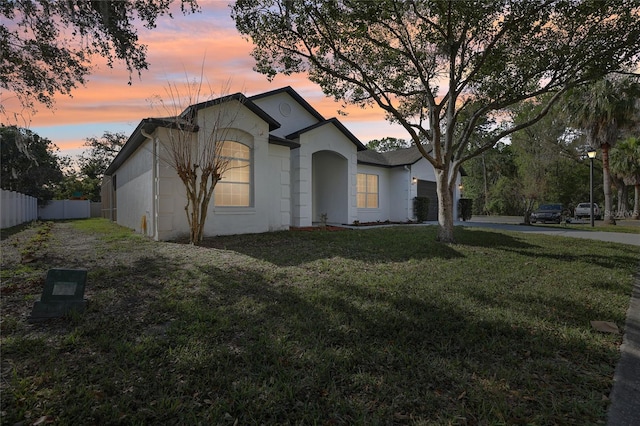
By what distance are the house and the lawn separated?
4.30m

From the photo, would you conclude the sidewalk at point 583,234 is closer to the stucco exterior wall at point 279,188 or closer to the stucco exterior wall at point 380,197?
the stucco exterior wall at point 380,197

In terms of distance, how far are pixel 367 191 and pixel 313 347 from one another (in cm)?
1558

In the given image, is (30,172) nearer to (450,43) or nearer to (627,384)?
(450,43)

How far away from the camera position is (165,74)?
9016mm

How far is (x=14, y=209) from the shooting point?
16297mm

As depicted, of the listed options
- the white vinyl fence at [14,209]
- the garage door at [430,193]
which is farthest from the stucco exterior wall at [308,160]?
the white vinyl fence at [14,209]

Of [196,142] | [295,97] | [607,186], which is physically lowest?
[607,186]

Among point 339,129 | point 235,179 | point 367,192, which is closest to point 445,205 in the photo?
point 339,129

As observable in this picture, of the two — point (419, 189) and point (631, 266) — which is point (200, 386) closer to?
point (631, 266)

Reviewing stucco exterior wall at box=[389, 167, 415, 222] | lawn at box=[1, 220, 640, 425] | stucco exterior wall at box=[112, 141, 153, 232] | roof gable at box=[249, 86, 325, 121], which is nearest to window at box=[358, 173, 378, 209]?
stucco exterior wall at box=[389, 167, 415, 222]

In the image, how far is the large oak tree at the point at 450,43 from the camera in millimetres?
7699

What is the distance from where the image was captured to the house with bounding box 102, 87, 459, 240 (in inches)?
396

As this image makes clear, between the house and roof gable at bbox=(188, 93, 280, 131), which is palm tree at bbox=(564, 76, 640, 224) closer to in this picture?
the house

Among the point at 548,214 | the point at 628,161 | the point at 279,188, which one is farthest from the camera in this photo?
the point at 628,161
